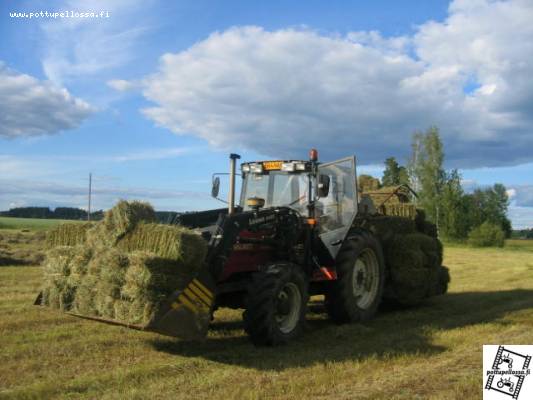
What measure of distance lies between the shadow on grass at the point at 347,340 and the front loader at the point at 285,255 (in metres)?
0.30

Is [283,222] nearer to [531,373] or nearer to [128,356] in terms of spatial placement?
[128,356]

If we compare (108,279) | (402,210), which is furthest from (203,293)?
(402,210)

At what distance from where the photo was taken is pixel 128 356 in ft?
20.9

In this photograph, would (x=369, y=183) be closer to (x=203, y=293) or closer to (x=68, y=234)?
(x=203, y=293)

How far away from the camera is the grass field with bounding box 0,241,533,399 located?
5.14 meters

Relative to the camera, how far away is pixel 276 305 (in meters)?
6.98

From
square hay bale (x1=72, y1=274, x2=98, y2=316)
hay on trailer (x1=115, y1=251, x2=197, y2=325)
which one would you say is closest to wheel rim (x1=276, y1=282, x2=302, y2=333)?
hay on trailer (x1=115, y1=251, x2=197, y2=325)

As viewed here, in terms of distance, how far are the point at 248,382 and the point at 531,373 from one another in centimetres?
270

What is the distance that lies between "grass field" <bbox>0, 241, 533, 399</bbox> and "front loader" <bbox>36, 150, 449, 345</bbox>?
0.42 m

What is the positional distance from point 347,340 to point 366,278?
1.98 meters

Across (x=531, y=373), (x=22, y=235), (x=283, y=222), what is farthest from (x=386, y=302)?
(x=22, y=235)

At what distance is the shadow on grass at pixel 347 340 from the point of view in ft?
21.1

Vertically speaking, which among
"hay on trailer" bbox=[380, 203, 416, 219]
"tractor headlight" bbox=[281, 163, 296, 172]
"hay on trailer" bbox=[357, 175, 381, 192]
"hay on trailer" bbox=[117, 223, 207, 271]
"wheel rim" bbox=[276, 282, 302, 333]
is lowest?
"wheel rim" bbox=[276, 282, 302, 333]

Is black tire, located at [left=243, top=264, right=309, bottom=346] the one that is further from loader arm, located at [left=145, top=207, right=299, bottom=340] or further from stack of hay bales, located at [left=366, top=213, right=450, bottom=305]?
stack of hay bales, located at [left=366, top=213, right=450, bottom=305]
